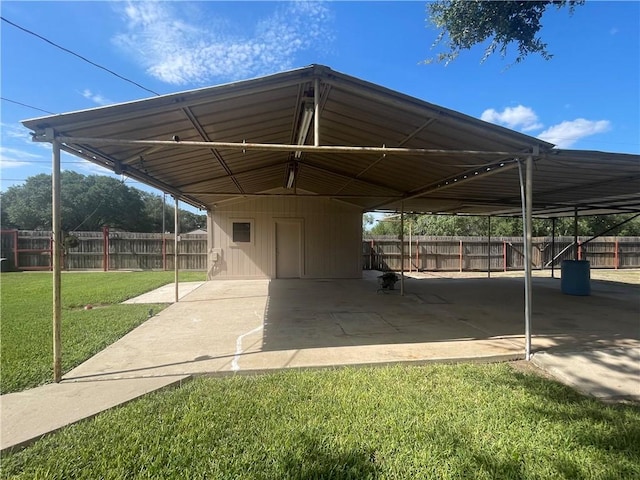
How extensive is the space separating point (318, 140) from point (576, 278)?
8938mm

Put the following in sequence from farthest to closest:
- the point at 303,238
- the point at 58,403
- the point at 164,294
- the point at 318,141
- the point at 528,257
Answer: the point at 303,238 < the point at 164,294 < the point at 528,257 < the point at 318,141 < the point at 58,403

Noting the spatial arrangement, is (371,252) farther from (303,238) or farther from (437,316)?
(437,316)

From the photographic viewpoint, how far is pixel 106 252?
566 inches

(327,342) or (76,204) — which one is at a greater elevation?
(76,204)

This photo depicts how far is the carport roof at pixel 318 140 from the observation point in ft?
10.7

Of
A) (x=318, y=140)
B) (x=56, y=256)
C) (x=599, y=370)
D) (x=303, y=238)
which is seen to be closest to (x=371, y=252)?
(x=303, y=238)

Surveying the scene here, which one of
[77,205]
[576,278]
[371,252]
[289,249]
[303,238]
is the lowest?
[576,278]

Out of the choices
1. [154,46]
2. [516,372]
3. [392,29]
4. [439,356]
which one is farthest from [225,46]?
[516,372]

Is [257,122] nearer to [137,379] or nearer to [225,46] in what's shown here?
[137,379]

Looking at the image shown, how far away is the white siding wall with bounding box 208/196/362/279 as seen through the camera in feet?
36.8

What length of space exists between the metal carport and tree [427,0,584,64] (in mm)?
2149

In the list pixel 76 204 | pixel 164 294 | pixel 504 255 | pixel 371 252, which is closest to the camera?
pixel 164 294

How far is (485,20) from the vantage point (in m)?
5.11

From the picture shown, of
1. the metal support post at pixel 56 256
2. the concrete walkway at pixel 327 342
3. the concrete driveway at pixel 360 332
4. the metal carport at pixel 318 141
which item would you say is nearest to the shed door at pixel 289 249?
the concrete driveway at pixel 360 332
